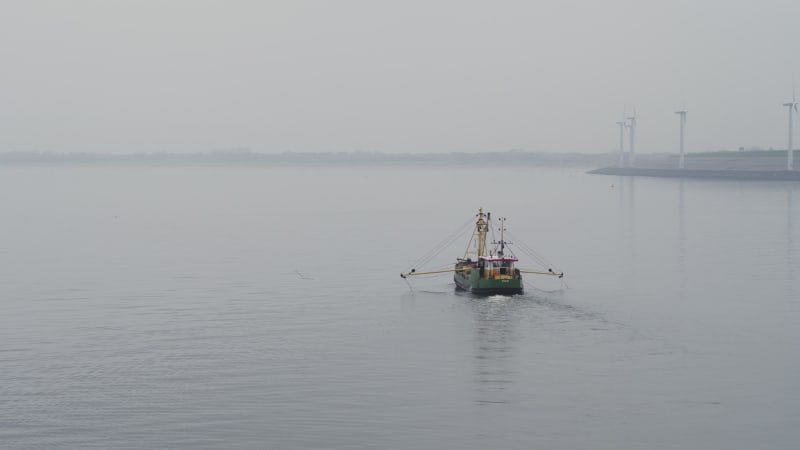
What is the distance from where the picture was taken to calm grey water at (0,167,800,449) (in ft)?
103

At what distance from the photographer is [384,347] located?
1688 inches

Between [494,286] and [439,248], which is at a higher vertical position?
[494,286]

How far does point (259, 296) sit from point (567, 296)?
59.1 ft

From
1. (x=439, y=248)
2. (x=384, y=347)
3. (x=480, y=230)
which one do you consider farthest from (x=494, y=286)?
(x=439, y=248)

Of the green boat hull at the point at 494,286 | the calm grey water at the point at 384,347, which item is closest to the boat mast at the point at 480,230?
the calm grey water at the point at 384,347

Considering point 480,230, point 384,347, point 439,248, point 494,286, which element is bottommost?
point 384,347

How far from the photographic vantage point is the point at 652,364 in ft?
130

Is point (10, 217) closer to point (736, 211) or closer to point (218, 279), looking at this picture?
point (218, 279)

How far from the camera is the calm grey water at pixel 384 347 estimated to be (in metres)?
31.4

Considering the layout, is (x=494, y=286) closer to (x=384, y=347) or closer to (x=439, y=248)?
(x=384, y=347)

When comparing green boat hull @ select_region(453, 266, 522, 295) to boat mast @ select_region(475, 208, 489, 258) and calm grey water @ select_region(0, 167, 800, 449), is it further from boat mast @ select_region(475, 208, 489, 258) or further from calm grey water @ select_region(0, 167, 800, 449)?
boat mast @ select_region(475, 208, 489, 258)

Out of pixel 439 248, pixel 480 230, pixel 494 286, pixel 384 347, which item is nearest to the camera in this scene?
pixel 384 347

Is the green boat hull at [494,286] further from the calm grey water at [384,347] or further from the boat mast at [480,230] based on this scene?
the boat mast at [480,230]

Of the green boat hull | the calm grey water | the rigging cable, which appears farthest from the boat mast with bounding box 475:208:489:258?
the rigging cable
